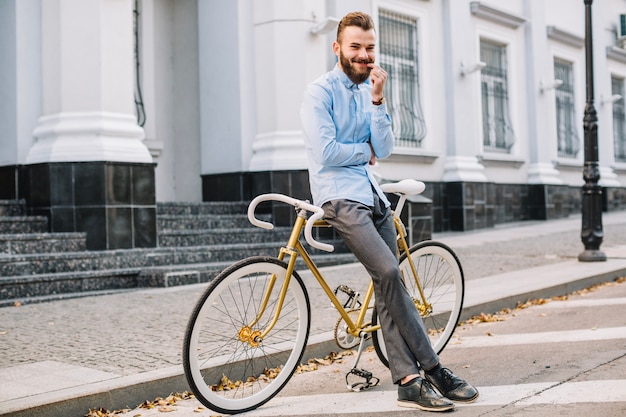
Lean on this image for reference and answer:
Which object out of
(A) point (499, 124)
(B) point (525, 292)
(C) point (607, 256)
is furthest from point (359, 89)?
(A) point (499, 124)

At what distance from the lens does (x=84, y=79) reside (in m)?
9.34

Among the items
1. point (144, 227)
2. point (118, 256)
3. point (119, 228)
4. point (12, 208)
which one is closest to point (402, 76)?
point (144, 227)

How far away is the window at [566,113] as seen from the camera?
2067 cm

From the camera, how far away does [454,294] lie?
5234 millimetres

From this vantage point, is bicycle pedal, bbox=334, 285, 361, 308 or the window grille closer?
bicycle pedal, bbox=334, 285, 361, 308

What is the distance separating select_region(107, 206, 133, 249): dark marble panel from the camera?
8.94 m

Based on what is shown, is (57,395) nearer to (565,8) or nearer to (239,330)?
(239,330)

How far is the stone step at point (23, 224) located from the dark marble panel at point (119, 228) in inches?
31.0

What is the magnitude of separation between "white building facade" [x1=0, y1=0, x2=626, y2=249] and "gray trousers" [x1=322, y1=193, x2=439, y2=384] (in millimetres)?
5476

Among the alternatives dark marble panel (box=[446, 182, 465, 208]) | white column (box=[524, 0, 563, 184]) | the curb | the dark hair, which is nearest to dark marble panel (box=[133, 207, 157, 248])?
the curb

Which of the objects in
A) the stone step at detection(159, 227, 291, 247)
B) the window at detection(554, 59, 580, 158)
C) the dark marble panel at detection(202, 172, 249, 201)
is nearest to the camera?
the stone step at detection(159, 227, 291, 247)

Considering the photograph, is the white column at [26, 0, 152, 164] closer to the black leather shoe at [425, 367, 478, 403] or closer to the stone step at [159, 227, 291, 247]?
the stone step at [159, 227, 291, 247]

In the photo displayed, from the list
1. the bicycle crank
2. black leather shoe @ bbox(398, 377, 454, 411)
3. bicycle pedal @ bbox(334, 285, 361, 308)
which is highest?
bicycle pedal @ bbox(334, 285, 361, 308)

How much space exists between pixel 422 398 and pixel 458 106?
13.2 metres
